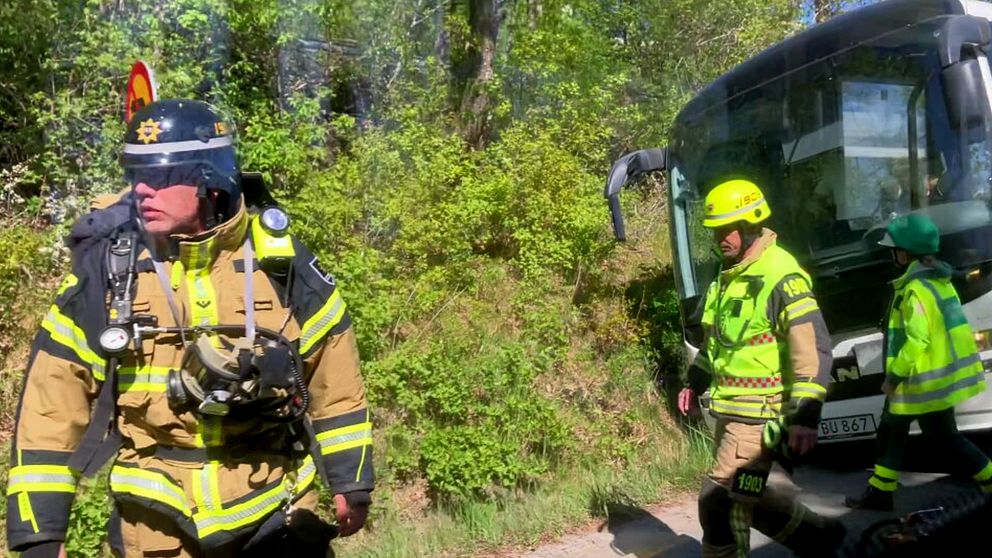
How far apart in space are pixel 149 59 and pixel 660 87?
20.7ft

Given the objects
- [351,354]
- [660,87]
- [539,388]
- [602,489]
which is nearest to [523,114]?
[660,87]

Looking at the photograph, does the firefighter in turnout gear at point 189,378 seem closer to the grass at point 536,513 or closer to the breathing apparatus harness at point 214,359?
the breathing apparatus harness at point 214,359

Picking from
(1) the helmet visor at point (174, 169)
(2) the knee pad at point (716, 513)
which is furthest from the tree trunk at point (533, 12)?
(1) the helmet visor at point (174, 169)

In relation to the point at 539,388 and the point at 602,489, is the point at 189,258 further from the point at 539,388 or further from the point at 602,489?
the point at 539,388

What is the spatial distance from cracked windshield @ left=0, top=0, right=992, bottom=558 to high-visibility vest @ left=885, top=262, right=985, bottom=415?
0.02 meters

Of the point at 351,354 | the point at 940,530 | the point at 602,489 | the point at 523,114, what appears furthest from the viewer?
the point at 523,114

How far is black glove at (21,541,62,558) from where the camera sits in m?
2.37

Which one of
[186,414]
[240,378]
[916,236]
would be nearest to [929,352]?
[916,236]

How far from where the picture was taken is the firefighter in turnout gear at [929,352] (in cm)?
469

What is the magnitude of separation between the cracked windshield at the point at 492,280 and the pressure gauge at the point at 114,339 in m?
0.01

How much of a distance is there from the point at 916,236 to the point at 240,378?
3.81 metres

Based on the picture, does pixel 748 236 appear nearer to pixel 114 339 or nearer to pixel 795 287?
pixel 795 287

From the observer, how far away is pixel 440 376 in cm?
635

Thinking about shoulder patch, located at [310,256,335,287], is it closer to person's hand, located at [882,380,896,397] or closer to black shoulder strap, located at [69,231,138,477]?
black shoulder strap, located at [69,231,138,477]
